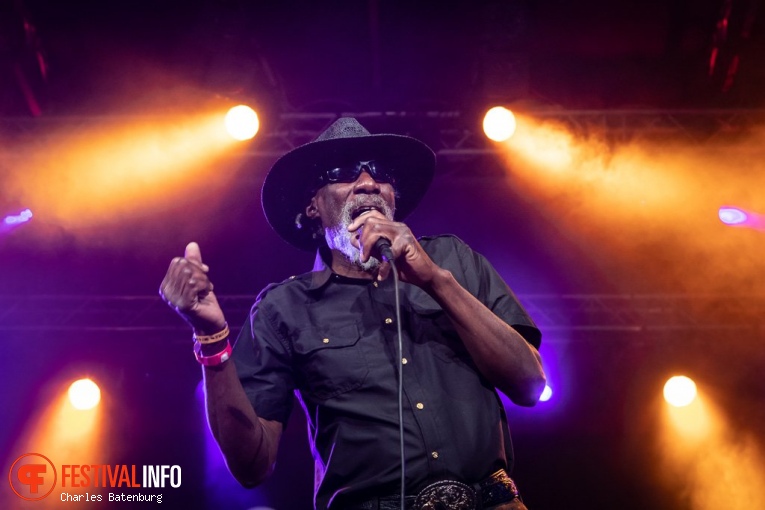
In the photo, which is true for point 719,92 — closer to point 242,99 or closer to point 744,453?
point 744,453

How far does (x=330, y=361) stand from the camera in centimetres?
249

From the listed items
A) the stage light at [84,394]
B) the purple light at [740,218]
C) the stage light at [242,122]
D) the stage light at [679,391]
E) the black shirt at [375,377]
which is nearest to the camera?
the black shirt at [375,377]

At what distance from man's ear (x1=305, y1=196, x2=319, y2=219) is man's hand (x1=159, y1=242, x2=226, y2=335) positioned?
1.20m

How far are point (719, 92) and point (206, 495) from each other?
7.19 m

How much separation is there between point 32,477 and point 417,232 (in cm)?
463

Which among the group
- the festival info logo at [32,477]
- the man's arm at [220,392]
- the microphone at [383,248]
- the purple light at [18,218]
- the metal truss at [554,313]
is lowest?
the man's arm at [220,392]

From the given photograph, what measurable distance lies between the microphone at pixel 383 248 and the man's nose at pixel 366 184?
33.7 inches

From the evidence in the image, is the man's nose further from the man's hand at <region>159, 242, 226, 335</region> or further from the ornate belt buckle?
the ornate belt buckle

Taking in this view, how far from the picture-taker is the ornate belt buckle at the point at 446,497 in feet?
7.00

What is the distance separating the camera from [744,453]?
733 cm

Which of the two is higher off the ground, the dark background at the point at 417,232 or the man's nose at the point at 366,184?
the dark background at the point at 417,232

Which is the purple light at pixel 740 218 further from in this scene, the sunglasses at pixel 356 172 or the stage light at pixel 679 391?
the sunglasses at pixel 356 172

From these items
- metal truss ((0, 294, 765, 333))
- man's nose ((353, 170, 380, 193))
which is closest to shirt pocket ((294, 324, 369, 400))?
man's nose ((353, 170, 380, 193))

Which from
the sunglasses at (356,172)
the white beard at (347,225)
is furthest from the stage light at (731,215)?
the white beard at (347,225)
